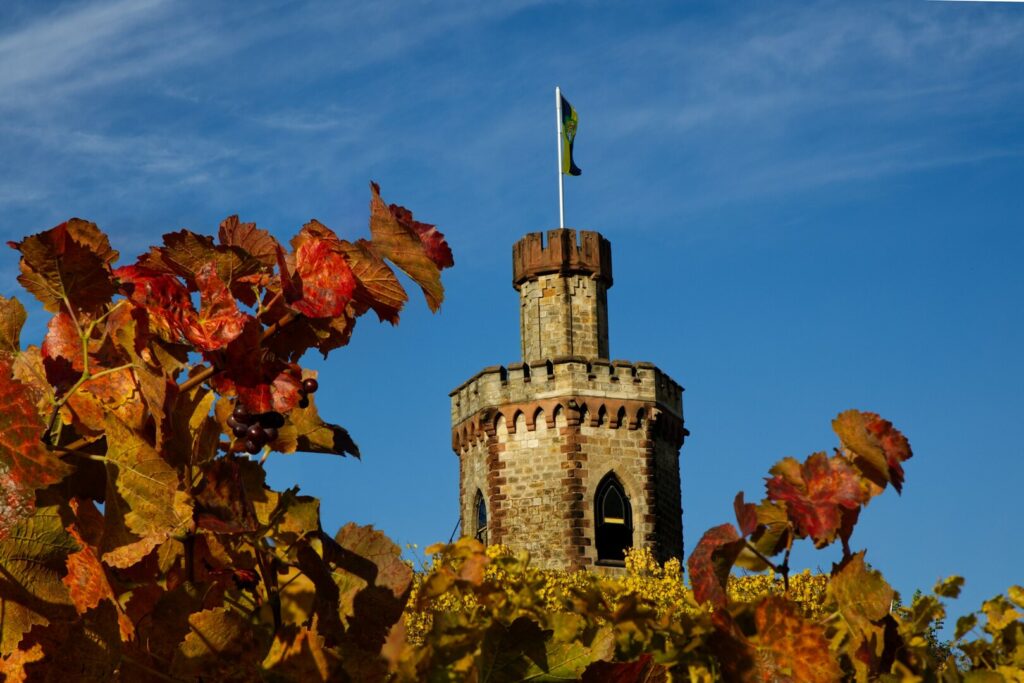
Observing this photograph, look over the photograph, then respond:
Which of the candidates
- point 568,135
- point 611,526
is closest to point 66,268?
point 611,526

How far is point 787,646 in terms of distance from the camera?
70.1 inches

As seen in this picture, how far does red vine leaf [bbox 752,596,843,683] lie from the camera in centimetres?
176

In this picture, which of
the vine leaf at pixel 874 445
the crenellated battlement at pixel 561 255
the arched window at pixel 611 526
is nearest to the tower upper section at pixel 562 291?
the crenellated battlement at pixel 561 255

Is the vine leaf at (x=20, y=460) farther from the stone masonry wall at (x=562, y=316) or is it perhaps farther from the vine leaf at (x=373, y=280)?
the stone masonry wall at (x=562, y=316)

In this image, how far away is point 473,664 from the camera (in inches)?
73.2

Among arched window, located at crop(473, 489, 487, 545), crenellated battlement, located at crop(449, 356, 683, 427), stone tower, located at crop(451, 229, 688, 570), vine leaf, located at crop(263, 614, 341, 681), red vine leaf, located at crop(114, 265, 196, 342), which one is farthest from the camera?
arched window, located at crop(473, 489, 487, 545)

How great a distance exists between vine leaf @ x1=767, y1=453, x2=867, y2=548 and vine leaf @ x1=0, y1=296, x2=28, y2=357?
102 cm

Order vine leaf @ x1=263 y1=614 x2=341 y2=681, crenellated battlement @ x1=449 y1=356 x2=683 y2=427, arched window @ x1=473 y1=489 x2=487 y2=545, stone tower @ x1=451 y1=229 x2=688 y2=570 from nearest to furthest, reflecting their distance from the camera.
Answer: vine leaf @ x1=263 y1=614 x2=341 y2=681, stone tower @ x1=451 y1=229 x2=688 y2=570, crenellated battlement @ x1=449 y1=356 x2=683 y2=427, arched window @ x1=473 y1=489 x2=487 y2=545

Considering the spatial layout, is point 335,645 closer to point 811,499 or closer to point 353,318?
point 353,318

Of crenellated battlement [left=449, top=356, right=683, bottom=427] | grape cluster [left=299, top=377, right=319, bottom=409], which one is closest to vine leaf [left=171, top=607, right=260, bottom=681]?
grape cluster [left=299, top=377, right=319, bottom=409]

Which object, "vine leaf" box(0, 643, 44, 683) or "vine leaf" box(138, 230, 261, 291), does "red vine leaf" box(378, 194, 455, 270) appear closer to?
"vine leaf" box(138, 230, 261, 291)

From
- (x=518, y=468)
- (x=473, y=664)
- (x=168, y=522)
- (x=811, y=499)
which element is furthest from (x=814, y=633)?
(x=518, y=468)

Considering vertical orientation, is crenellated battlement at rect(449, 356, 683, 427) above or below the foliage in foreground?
above

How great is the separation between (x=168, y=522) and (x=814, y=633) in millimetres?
809
